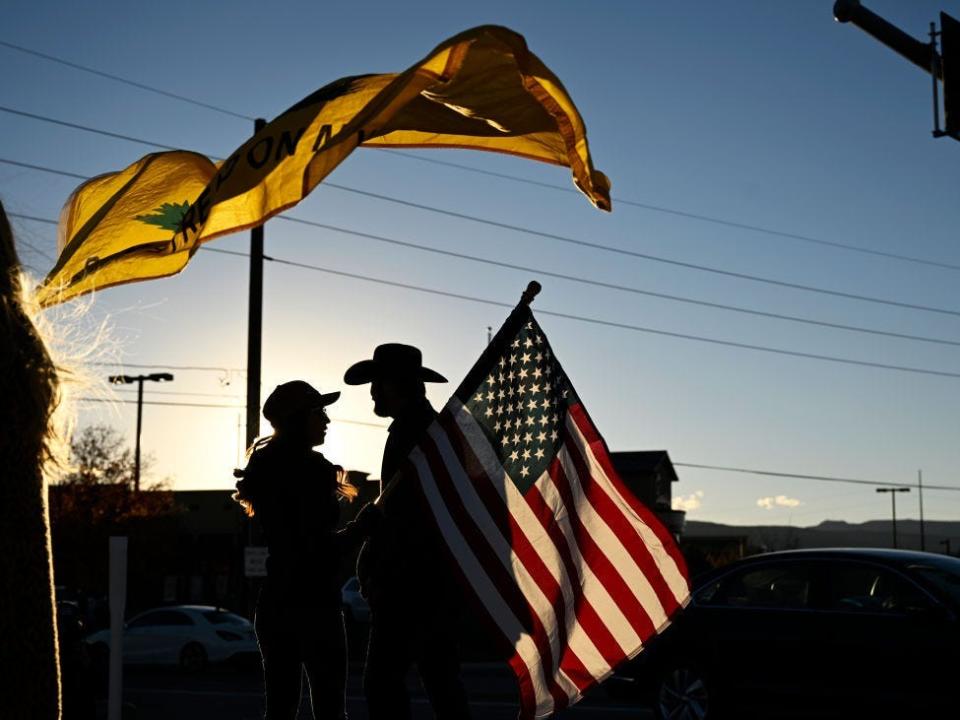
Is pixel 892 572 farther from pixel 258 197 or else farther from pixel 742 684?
pixel 258 197

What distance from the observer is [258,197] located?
5.50m

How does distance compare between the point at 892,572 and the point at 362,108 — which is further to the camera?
the point at 892,572

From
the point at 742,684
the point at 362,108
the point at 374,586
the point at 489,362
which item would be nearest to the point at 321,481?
the point at 374,586

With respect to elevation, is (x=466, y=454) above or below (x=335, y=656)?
above

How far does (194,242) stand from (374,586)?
1.64m

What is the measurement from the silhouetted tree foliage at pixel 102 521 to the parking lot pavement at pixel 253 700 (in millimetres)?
30973

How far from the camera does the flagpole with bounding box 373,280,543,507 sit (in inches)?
206

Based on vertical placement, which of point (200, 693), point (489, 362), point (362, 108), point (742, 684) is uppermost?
point (362, 108)

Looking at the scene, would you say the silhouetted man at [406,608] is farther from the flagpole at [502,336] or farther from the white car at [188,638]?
the white car at [188,638]

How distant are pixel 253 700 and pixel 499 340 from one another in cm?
1232

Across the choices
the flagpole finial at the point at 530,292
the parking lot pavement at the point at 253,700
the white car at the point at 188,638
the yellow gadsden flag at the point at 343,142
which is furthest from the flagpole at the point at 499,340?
the white car at the point at 188,638

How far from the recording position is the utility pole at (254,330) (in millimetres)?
22453

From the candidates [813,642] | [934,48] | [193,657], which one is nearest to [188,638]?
[193,657]

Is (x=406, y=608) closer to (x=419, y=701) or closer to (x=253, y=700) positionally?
(x=419, y=701)
